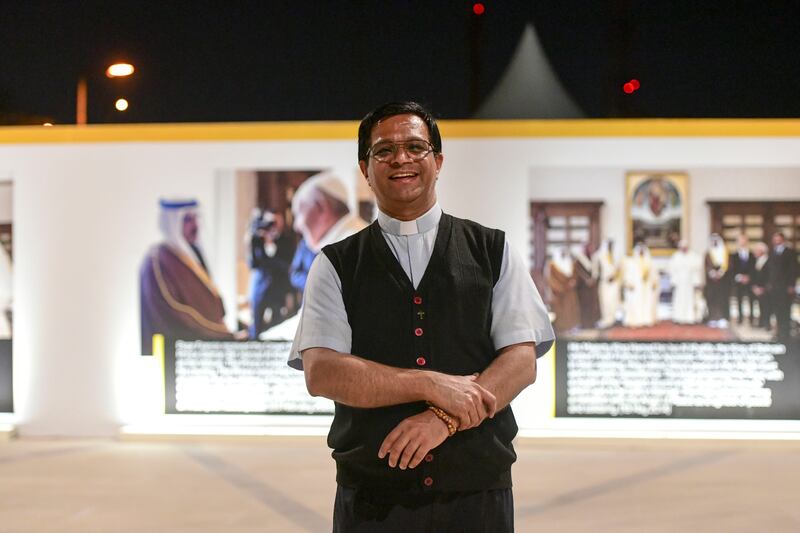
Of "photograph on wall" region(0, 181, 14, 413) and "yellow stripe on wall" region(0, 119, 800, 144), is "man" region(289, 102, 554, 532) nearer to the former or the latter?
"yellow stripe on wall" region(0, 119, 800, 144)

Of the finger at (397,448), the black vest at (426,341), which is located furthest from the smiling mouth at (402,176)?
the finger at (397,448)

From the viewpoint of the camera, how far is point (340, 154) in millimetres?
6863

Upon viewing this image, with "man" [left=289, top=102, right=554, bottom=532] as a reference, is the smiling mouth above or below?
above

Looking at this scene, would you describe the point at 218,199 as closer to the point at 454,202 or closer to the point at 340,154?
the point at 340,154

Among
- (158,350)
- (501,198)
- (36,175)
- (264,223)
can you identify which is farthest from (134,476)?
(501,198)

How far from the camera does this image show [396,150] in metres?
1.67

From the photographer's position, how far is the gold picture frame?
6727 mm

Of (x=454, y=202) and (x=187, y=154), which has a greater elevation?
(x=187, y=154)

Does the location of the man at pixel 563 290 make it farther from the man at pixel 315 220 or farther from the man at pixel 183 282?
the man at pixel 183 282

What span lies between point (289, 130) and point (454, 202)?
1432 mm

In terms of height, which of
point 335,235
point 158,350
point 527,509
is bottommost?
point 527,509

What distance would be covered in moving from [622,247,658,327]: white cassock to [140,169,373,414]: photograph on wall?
2082mm

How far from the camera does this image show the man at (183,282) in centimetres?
691

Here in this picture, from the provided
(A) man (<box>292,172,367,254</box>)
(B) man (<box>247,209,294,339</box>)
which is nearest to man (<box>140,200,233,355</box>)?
(B) man (<box>247,209,294,339</box>)
